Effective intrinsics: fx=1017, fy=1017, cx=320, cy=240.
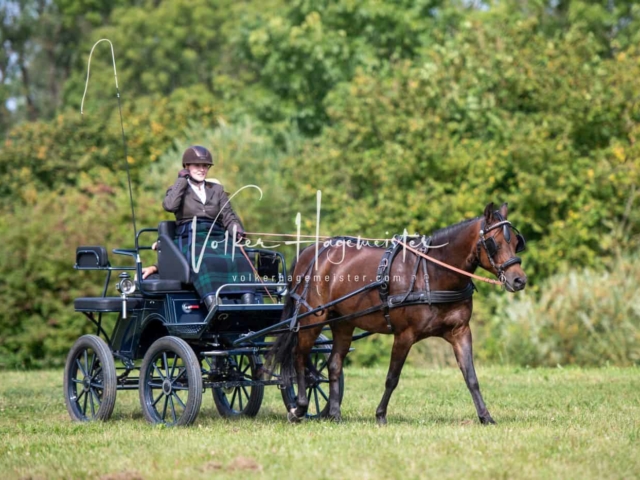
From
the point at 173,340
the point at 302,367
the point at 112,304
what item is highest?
the point at 112,304

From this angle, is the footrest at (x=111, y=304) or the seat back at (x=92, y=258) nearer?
the footrest at (x=111, y=304)

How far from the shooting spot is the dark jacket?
975cm

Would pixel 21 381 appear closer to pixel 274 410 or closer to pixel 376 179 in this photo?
pixel 274 410

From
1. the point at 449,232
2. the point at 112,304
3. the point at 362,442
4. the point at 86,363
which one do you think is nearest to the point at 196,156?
the point at 112,304

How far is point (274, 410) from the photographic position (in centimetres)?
1111

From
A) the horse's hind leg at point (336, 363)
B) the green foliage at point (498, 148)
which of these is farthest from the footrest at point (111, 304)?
the green foliage at point (498, 148)

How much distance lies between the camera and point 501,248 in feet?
27.6

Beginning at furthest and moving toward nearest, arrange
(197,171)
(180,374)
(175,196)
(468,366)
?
1. (197,171)
2. (175,196)
3. (180,374)
4. (468,366)

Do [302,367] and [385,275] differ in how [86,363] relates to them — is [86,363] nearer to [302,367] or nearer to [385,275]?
[302,367]

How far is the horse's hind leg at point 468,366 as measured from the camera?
8617 millimetres

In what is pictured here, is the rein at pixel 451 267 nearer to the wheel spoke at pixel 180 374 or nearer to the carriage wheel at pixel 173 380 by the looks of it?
the carriage wheel at pixel 173 380

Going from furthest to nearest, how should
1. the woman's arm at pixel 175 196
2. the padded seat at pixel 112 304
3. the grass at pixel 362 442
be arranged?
the padded seat at pixel 112 304 → the woman's arm at pixel 175 196 → the grass at pixel 362 442

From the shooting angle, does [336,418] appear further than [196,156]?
No

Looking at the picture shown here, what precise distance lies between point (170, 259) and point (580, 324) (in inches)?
316
